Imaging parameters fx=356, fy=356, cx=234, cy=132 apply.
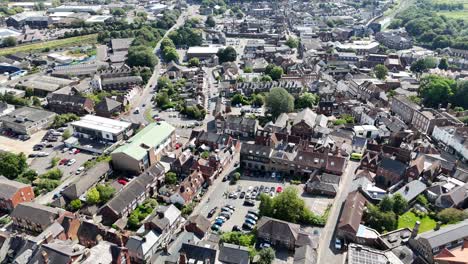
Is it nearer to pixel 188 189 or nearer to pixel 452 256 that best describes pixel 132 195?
pixel 188 189

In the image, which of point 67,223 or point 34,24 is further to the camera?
point 34,24

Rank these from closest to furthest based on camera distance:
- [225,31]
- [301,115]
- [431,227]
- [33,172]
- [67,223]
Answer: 1. [67,223]
2. [431,227]
3. [33,172]
4. [301,115]
5. [225,31]

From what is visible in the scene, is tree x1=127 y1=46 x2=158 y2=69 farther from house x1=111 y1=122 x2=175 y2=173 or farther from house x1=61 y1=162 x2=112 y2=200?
house x1=61 y1=162 x2=112 y2=200

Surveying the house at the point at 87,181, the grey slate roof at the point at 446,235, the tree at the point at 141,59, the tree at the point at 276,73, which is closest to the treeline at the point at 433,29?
the tree at the point at 276,73

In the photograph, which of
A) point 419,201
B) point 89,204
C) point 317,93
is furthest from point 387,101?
point 89,204

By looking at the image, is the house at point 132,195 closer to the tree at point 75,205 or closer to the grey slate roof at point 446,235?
the tree at point 75,205

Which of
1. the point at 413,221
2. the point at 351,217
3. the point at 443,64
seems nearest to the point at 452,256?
the point at 413,221

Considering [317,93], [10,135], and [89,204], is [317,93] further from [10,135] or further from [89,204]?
[10,135]
